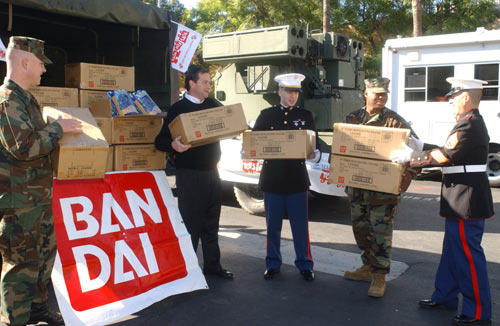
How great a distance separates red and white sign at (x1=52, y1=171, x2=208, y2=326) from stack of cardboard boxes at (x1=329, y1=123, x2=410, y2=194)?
1.48 metres

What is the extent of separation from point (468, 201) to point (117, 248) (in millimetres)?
2667

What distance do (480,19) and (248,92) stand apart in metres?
15.1

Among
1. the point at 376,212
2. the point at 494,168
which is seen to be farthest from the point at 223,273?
the point at 494,168

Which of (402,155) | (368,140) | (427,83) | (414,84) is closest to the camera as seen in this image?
(402,155)

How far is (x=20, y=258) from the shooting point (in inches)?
128

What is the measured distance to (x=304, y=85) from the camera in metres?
9.86

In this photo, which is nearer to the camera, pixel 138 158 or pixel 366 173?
pixel 366 173

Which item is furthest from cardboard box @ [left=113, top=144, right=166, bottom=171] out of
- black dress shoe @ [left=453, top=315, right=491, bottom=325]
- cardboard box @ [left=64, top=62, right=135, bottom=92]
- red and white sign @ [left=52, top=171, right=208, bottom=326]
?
black dress shoe @ [left=453, top=315, right=491, bottom=325]

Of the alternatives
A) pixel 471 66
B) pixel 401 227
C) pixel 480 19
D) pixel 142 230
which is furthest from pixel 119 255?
pixel 480 19

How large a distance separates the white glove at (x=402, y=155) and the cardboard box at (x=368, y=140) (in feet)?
0.14

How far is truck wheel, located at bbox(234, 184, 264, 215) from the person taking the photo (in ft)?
24.6

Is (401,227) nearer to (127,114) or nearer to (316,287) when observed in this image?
(316,287)

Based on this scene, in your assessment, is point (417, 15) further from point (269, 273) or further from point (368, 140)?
point (269, 273)

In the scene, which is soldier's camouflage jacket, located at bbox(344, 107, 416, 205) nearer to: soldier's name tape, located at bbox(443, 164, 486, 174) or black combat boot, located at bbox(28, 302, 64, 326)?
soldier's name tape, located at bbox(443, 164, 486, 174)
